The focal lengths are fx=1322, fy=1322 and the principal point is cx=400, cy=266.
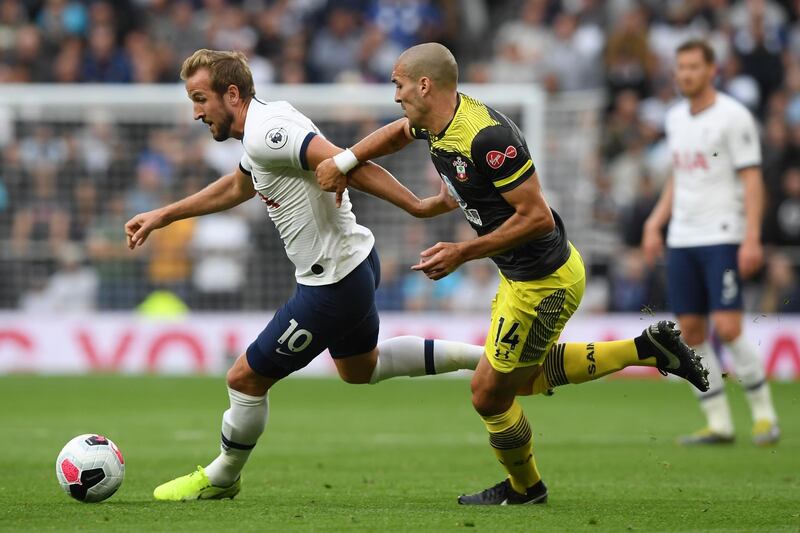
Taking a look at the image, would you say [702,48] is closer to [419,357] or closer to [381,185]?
[419,357]

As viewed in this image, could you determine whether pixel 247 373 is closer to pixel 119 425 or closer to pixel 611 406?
pixel 119 425

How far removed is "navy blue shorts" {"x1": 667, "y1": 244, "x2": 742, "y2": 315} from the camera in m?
9.83

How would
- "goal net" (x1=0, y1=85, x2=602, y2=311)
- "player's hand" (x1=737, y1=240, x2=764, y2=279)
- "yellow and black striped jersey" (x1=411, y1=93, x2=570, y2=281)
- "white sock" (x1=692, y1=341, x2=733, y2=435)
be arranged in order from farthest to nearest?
"goal net" (x1=0, y1=85, x2=602, y2=311) → "white sock" (x1=692, y1=341, x2=733, y2=435) → "player's hand" (x1=737, y1=240, x2=764, y2=279) → "yellow and black striped jersey" (x1=411, y1=93, x2=570, y2=281)

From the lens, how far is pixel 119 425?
36.1ft

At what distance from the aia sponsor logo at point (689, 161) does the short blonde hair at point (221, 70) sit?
4403 millimetres

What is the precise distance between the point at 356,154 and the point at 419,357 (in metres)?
1.42

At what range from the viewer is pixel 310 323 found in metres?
6.69

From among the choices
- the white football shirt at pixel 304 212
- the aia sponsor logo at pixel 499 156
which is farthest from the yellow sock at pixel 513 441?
the aia sponsor logo at pixel 499 156


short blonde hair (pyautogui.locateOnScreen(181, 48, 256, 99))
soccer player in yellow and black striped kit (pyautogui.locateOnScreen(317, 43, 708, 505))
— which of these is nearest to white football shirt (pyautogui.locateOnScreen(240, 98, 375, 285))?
short blonde hair (pyautogui.locateOnScreen(181, 48, 256, 99))

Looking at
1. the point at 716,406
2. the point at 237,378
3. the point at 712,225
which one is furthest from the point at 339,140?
the point at 237,378

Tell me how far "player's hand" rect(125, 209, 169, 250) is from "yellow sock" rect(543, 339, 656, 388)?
2.19 meters

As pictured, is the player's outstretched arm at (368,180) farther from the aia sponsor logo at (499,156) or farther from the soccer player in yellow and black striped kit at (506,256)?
the aia sponsor logo at (499,156)

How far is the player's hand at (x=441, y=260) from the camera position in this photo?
5969mm

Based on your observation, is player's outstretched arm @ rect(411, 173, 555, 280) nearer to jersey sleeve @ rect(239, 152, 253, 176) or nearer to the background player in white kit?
jersey sleeve @ rect(239, 152, 253, 176)
